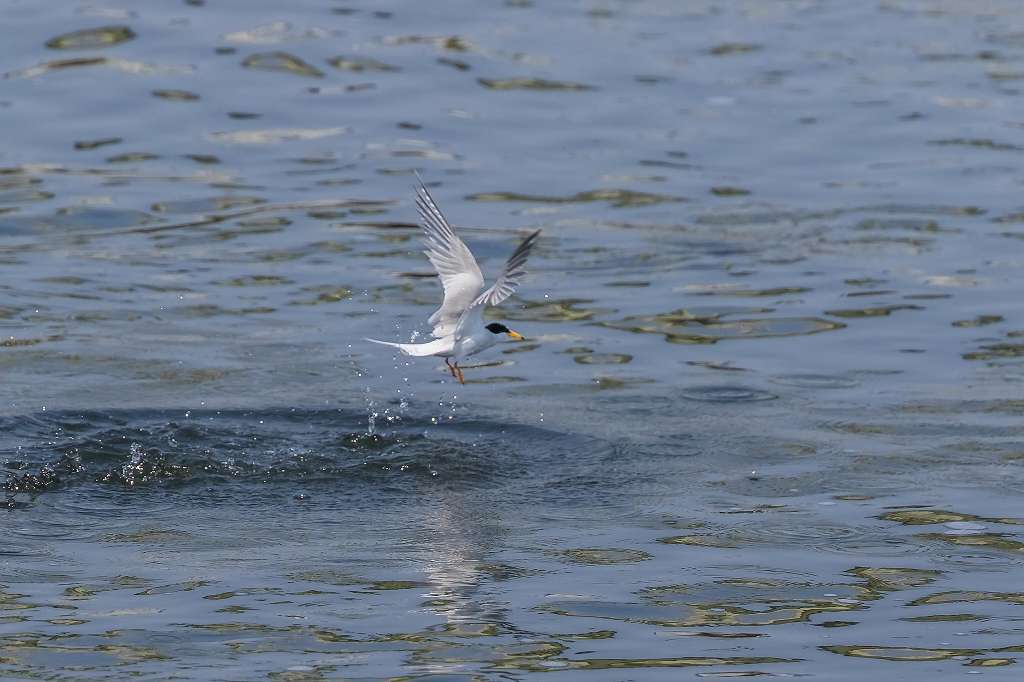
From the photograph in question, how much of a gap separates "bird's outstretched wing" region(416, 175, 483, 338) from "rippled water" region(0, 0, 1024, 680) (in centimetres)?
82

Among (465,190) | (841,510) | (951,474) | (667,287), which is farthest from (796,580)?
(465,190)

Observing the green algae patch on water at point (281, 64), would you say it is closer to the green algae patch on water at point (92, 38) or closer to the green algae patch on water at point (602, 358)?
the green algae patch on water at point (92, 38)

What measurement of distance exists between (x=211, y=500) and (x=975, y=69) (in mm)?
12587

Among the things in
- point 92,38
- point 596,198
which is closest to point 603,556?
point 596,198

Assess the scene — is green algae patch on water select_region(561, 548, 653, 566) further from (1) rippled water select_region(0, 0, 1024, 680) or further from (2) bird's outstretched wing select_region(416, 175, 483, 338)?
(2) bird's outstretched wing select_region(416, 175, 483, 338)

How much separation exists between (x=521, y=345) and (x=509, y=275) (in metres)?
3.80

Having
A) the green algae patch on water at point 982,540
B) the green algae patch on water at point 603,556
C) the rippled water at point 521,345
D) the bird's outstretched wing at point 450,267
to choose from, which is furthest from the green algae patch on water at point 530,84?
the green algae patch on water at point 603,556

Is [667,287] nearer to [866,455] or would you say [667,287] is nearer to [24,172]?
[866,455]

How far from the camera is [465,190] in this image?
16531 millimetres

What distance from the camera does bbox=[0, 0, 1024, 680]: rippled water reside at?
8.32 metres

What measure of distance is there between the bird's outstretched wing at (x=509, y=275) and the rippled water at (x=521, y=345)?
1.12 m

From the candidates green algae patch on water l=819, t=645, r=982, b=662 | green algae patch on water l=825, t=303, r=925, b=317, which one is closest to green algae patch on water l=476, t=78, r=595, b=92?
green algae patch on water l=825, t=303, r=925, b=317

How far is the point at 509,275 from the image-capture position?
9547 millimetres

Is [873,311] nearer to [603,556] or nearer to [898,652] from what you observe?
[603,556]
